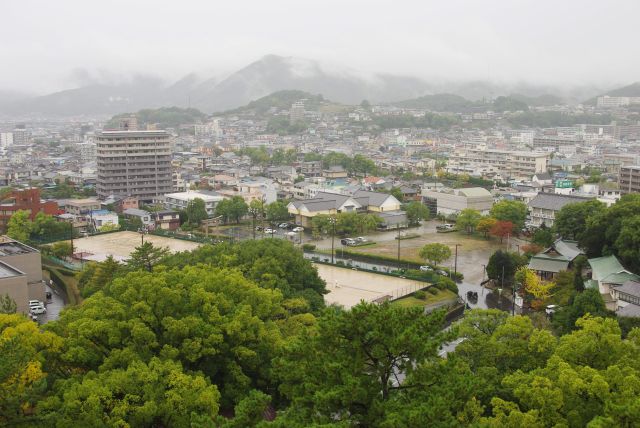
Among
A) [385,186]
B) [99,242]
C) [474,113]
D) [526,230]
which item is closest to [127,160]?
[99,242]

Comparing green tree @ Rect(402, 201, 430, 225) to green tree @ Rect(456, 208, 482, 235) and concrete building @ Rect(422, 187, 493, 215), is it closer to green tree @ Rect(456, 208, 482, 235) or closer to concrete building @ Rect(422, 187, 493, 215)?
concrete building @ Rect(422, 187, 493, 215)

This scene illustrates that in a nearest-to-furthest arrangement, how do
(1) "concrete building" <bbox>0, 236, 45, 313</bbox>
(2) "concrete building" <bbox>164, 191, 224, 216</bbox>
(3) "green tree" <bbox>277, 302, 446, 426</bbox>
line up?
(3) "green tree" <bbox>277, 302, 446, 426</bbox>
(1) "concrete building" <bbox>0, 236, 45, 313</bbox>
(2) "concrete building" <bbox>164, 191, 224, 216</bbox>

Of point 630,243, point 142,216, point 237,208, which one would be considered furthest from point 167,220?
point 630,243

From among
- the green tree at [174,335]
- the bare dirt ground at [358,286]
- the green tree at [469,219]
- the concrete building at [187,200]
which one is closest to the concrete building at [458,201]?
the green tree at [469,219]

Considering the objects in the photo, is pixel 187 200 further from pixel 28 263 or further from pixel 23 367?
pixel 23 367

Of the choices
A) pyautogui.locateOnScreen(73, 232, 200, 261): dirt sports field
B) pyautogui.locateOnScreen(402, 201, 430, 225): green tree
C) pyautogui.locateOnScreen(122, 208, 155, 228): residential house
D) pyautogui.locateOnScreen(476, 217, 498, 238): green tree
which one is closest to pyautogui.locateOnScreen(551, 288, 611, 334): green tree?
pyautogui.locateOnScreen(476, 217, 498, 238): green tree

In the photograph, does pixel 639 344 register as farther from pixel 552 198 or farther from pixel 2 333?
pixel 552 198
